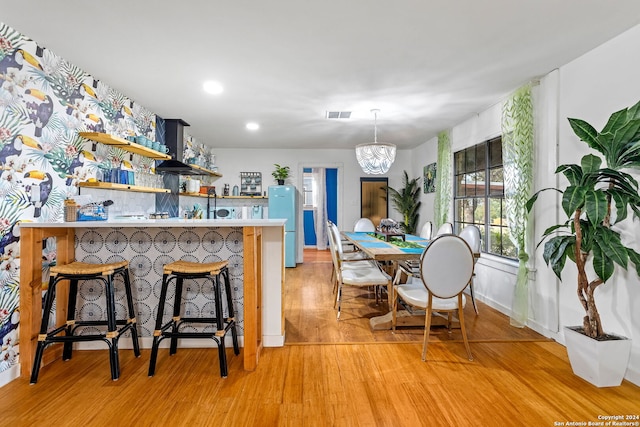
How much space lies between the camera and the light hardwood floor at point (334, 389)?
184cm

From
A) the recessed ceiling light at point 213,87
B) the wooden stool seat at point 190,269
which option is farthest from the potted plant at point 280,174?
the wooden stool seat at point 190,269

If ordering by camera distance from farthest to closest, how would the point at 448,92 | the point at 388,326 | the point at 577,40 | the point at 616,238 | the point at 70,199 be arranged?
the point at 448,92 → the point at 388,326 → the point at 70,199 → the point at 577,40 → the point at 616,238

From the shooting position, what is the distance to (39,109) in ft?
8.00

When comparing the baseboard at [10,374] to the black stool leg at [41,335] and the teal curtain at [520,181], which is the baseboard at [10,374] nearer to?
the black stool leg at [41,335]

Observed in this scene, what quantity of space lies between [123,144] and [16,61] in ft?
3.24

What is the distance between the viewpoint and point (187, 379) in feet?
7.38

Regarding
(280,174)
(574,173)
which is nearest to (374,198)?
(280,174)

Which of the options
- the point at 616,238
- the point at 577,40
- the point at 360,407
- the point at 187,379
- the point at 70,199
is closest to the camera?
the point at 360,407

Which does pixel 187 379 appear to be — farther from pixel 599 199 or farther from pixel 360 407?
pixel 599 199

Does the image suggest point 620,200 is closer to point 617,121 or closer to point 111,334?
point 617,121

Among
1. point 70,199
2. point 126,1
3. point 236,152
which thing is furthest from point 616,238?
point 236,152

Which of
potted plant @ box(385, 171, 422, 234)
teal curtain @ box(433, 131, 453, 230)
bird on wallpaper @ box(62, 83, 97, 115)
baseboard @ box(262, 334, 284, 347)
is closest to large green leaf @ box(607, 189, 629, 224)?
baseboard @ box(262, 334, 284, 347)

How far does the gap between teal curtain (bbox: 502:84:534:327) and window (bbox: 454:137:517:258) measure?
17.6 inches

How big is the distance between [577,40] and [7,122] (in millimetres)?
4089
